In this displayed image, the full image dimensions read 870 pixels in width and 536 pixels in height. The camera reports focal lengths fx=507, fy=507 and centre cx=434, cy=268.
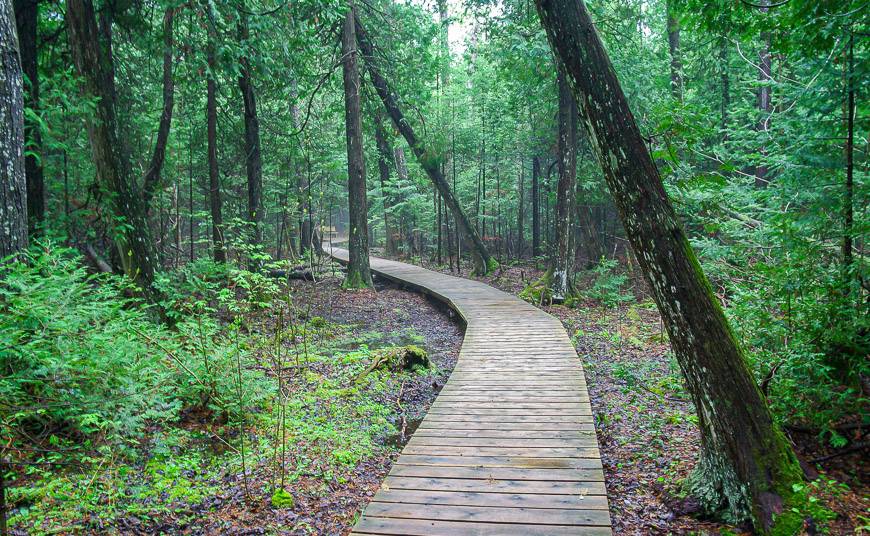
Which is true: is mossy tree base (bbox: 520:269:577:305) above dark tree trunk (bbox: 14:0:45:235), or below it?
below

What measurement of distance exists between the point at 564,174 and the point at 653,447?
29.6ft

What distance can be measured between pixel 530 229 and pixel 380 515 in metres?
25.3

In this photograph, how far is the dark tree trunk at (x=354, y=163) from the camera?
15617 mm

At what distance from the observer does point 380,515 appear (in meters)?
3.62

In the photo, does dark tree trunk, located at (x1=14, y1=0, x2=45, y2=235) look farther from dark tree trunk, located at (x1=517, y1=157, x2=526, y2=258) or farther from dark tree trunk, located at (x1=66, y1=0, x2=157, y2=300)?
dark tree trunk, located at (x1=517, y1=157, x2=526, y2=258)

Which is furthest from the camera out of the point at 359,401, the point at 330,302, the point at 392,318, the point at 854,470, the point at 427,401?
the point at 330,302

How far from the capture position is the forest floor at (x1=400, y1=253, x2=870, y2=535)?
12.0 ft

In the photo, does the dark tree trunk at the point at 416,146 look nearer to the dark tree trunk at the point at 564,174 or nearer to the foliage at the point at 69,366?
the dark tree trunk at the point at 564,174

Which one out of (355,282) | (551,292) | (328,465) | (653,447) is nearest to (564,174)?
(551,292)

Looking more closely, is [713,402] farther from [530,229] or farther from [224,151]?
[530,229]

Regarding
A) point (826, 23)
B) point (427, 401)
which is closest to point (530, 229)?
point (427, 401)

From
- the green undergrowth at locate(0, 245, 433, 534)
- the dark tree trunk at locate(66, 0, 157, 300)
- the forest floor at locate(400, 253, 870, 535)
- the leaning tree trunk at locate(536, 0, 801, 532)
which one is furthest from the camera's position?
the dark tree trunk at locate(66, 0, 157, 300)

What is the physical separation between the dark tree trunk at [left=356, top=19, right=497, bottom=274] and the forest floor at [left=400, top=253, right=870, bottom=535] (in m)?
8.99

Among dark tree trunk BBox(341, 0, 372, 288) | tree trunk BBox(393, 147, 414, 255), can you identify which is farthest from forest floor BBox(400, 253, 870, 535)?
tree trunk BBox(393, 147, 414, 255)
